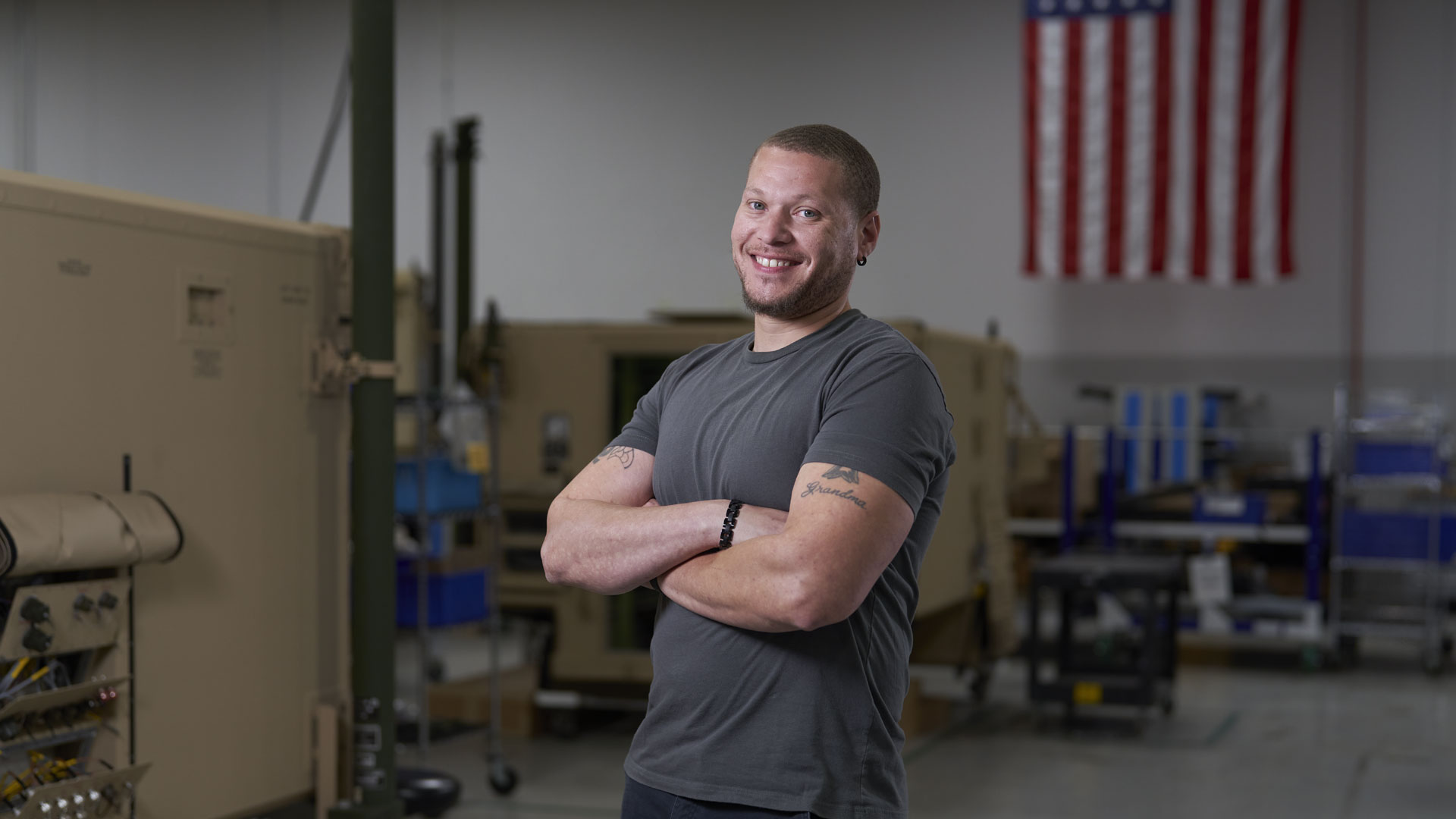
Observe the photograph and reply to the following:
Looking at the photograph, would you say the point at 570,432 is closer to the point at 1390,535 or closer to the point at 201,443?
the point at 201,443

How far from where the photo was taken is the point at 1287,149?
1077 cm

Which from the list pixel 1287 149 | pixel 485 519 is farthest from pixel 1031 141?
pixel 485 519

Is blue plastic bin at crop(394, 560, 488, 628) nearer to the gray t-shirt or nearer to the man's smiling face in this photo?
the gray t-shirt

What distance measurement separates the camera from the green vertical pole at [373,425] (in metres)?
4.44

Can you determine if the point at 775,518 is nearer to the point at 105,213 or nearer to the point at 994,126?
the point at 105,213

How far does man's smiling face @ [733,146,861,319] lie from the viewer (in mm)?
1987

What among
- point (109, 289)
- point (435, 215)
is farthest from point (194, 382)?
point (435, 215)

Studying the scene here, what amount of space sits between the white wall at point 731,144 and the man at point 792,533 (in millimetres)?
9166

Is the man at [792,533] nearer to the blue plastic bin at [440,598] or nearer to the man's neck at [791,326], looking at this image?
the man's neck at [791,326]

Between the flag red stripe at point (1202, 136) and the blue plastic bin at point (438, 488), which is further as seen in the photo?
the flag red stripe at point (1202, 136)

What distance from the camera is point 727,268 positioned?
1299cm

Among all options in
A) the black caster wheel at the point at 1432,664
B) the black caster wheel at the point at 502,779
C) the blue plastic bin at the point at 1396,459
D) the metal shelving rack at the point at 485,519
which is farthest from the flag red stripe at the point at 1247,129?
the black caster wheel at the point at 502,779

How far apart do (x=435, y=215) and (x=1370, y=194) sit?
7517mm

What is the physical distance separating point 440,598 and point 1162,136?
283 inches
